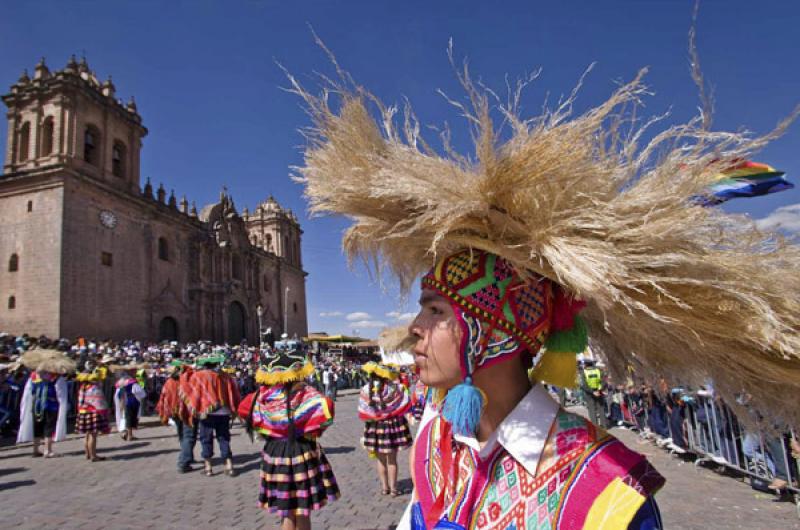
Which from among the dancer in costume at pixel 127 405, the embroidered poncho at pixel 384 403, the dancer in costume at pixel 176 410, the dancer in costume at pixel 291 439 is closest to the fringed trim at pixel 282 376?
the dancer in costume at pixel 291 439

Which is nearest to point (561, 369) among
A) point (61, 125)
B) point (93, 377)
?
point (93, 377)

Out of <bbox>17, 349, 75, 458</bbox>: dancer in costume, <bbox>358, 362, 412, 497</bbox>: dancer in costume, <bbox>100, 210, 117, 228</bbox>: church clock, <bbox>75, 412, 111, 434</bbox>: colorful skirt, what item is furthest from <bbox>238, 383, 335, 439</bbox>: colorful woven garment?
<bbox>100, 210, 117, 228</bbox>: church clock

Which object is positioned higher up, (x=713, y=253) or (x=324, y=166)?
(x=324, y=166)

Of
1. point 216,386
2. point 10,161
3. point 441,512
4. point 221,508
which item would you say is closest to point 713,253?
point 441,512

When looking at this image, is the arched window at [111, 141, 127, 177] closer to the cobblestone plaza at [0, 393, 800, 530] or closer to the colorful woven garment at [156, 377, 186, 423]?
the cobblestone plaza at [0, 393, 800, 530]

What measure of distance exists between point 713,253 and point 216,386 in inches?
352

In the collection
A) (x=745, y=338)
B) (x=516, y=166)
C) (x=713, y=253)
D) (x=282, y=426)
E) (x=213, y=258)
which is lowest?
(x=282, y=426)

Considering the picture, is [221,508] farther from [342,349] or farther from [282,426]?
[342,349]

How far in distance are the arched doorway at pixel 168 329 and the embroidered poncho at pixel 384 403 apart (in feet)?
88.5

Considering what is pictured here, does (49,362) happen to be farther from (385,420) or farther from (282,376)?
(282,376)

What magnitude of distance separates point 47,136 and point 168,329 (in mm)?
13122

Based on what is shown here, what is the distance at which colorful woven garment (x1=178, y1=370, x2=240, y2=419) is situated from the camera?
877cm

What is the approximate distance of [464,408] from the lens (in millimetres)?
1501

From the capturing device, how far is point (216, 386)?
8945 millimetres
